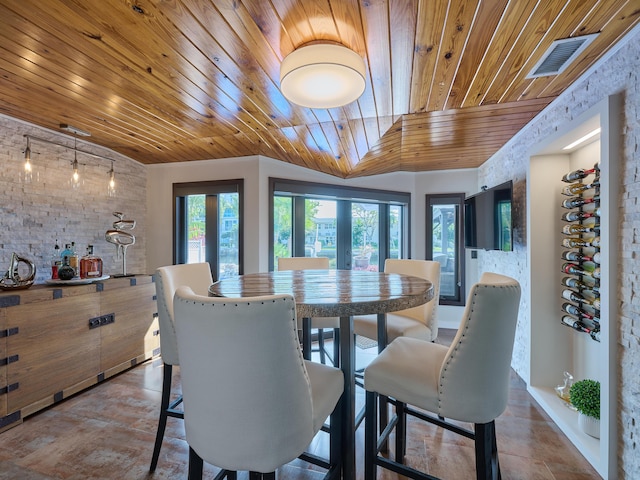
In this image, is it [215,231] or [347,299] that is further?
[215,231]

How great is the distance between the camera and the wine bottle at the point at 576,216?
211cm

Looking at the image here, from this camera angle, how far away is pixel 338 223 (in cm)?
438

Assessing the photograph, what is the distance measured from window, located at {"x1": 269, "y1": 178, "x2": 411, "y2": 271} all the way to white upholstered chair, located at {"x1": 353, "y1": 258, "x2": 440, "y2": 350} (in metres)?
1.74

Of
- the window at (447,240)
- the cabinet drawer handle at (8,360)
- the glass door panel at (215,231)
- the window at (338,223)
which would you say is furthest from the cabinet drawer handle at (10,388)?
the window at (447,240)

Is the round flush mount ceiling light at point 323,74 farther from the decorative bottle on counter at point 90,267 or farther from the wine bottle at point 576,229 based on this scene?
the decorative bottle on counter at point 90,267

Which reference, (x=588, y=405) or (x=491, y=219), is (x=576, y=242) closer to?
(x=491, y=219)

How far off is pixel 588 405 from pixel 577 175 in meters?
1.53

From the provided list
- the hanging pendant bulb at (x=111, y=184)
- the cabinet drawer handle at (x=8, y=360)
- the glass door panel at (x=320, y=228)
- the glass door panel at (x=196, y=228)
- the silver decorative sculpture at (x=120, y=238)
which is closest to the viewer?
the cabinet drawer handle at (x=8, y=360)

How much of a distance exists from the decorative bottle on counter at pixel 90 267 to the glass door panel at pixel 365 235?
9.82 ft

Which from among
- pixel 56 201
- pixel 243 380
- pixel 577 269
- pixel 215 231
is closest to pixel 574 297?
pixel 577 269

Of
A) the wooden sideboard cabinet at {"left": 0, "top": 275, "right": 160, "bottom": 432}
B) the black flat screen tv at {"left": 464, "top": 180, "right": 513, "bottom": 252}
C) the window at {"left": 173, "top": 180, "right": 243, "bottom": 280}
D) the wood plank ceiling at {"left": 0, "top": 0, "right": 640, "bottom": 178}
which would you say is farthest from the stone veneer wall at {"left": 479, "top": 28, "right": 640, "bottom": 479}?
the wooden sideboard cabinet at {"left": 0, "top": 275, "right": 160, "bottom": 432}

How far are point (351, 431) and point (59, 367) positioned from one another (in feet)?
7.88

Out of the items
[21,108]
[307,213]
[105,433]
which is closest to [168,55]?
[21,108]

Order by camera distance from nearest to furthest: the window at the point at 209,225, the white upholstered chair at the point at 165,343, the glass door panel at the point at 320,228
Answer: the white upholstered chair at the point at 165,343
the window at the point at 209,225
the glass door panel at the point at 320,228
